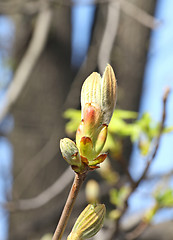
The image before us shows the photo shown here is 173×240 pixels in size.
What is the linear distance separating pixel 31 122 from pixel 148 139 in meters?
1.72

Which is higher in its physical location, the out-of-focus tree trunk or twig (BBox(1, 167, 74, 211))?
the out-of-focus tree trunk

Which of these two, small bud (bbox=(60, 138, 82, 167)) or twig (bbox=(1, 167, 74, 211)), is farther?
twig (bbox=(1, 167, 74, 211))

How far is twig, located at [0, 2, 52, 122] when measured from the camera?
222 centimetres

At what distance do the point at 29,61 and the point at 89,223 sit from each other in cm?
214

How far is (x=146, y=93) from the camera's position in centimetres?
278

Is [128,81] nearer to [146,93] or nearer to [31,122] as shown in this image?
[146,93]

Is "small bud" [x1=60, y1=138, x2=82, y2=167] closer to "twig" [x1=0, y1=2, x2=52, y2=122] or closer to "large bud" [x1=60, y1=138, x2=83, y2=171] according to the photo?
"large bud" [x1=60, y1=138, x2=83, y2=171]

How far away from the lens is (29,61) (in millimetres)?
2514

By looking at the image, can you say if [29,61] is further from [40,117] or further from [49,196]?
[49,196]

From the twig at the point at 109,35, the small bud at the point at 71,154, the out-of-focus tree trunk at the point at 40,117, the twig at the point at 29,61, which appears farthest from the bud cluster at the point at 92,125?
the out-of-focus tree trunk at the point at 40,117

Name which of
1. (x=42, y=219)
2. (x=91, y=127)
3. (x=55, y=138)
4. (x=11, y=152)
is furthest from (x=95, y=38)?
(x=91, y=127)

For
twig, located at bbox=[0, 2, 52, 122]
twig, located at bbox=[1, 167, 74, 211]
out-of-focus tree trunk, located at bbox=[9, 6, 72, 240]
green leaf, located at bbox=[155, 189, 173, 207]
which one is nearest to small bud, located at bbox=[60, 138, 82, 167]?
green leaf, located at bbox=[155, 189, 173, 207]

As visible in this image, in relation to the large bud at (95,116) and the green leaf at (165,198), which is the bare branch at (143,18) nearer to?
the green leaf at (165,198)

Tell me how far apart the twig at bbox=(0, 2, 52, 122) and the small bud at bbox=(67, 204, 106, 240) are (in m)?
1.74
